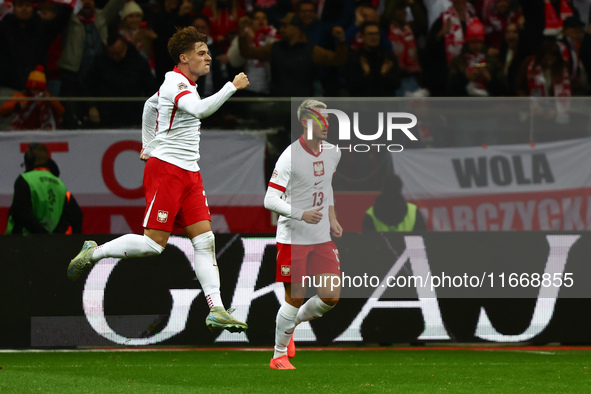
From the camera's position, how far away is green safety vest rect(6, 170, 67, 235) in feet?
32.9

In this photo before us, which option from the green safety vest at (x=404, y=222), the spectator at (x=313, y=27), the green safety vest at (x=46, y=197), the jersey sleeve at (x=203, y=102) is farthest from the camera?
the spectator at (x=313, y=27)

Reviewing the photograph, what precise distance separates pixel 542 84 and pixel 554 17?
2189 millimetres

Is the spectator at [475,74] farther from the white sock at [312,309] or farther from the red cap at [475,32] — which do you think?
the white sock at [312,309]

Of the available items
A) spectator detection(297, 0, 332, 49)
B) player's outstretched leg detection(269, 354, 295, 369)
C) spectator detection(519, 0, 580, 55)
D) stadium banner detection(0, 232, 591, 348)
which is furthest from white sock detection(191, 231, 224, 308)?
spectator detection(519, 0, 580, 55)

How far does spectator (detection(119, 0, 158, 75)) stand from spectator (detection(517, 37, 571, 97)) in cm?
442

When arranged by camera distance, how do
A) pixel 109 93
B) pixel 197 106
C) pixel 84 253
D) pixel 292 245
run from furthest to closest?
pixel 109 93
pixel 292 245
pixel 84 253
pixel 197 106

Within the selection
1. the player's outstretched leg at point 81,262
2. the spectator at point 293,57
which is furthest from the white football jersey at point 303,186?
the spectator at point 293,57

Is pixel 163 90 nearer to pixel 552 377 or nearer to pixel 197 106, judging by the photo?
pixel 197 106

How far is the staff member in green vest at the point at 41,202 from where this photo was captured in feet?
32.9

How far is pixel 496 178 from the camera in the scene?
1018 cm

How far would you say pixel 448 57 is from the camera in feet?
41.0

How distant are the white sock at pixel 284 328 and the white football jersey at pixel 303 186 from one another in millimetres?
586

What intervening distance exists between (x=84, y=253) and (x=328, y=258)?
214 centimetres

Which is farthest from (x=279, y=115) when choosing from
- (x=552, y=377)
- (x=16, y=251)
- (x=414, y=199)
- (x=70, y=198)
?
(x=552, y=377)
